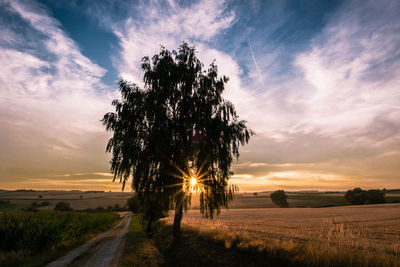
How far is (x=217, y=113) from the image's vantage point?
15.7m

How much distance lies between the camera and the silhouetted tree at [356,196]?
77.9 m

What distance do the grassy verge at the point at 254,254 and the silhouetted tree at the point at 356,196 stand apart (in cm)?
8647

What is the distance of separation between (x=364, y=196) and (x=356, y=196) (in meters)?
2.64

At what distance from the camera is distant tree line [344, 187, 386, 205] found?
76438mm

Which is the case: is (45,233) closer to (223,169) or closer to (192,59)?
(223,169)

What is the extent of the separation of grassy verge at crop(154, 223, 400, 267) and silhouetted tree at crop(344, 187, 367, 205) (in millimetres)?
86475

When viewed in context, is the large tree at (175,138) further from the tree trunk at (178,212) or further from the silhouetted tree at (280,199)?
the silhouetted tree at (280,199)

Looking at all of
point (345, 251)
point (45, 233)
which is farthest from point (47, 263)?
point (345, 251)

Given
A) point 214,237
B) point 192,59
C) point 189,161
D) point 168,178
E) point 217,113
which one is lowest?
point 214,237

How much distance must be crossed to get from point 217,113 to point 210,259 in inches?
368

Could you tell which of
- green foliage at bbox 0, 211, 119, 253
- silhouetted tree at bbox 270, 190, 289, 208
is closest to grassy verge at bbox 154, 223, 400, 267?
green foliage at bbox 0, 211, 119, 253

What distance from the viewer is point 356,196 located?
78.9 metres

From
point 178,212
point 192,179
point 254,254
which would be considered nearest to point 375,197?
point 178,212

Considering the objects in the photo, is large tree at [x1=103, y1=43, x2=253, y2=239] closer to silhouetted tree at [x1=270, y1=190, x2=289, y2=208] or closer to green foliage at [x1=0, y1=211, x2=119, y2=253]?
green foliage at [x1=0, y1=211, x2=119, y2=253]
